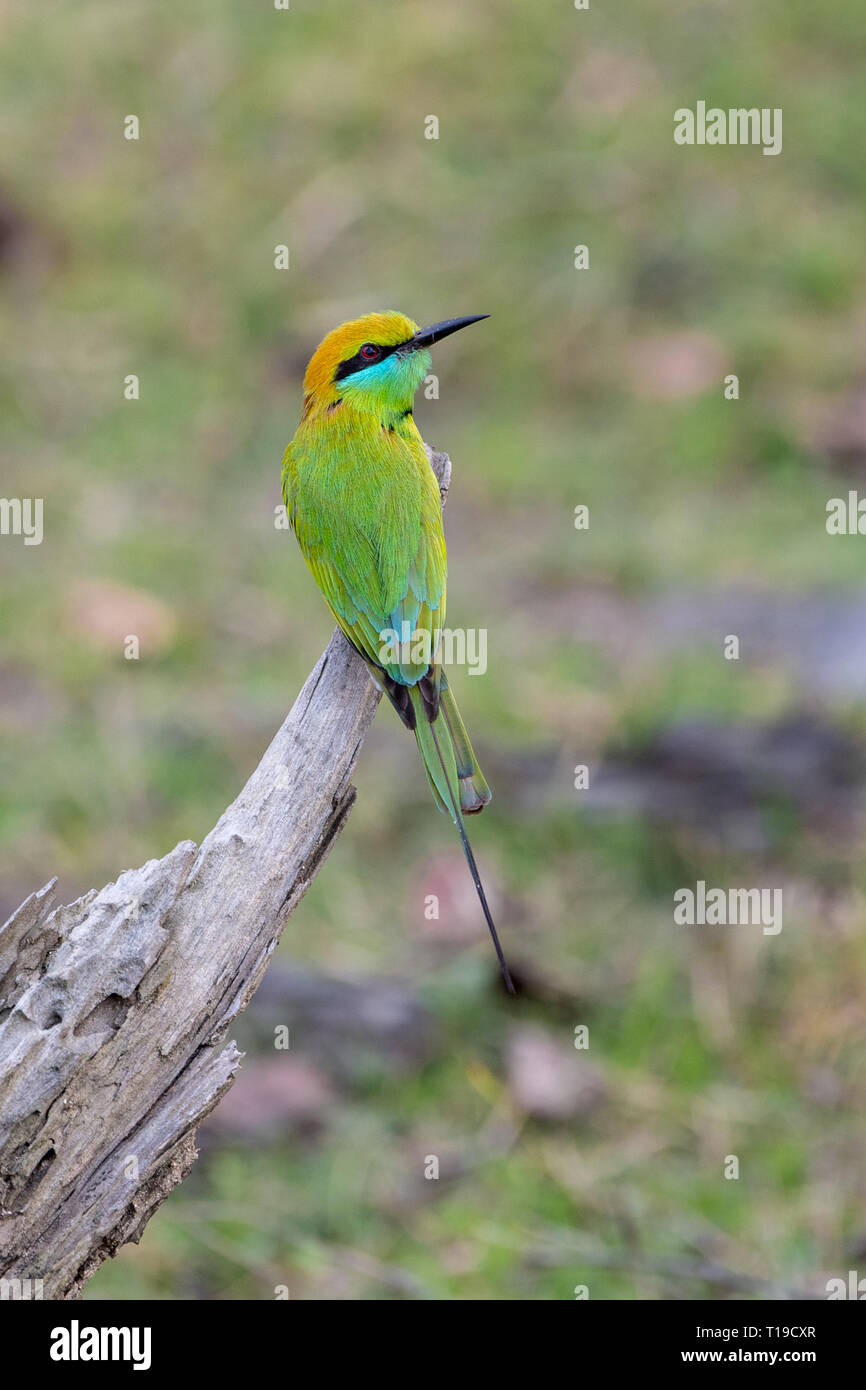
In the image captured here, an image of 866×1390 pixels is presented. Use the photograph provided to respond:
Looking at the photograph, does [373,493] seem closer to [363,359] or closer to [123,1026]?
[363,359]

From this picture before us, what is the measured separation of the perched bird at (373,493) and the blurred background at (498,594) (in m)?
1.17

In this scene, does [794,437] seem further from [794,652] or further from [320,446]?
[320,446]

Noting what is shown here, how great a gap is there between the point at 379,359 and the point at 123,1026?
4.77 feet

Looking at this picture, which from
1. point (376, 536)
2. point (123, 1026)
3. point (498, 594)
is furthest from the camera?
point (498, 594)

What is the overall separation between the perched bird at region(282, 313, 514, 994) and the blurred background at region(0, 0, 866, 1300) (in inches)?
46.3

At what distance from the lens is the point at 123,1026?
6.83 feet

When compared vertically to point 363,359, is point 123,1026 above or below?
below

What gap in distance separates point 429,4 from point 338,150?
48.9 inches

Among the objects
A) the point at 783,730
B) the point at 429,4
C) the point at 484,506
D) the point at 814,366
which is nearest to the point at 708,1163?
the point at 783,730

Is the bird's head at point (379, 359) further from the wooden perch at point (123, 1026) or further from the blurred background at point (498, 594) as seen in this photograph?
the blurred background at point (498, 594)

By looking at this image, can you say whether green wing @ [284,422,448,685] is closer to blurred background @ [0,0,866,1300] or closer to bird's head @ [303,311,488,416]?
bird's head @ [303,311,488,416]

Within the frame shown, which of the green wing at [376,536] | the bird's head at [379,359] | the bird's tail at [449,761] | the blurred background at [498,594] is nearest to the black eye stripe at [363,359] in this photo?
Result: the bird's head at [379,359]

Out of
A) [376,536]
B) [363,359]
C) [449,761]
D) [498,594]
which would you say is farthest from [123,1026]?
[498,594]

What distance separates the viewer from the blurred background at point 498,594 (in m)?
3.60
